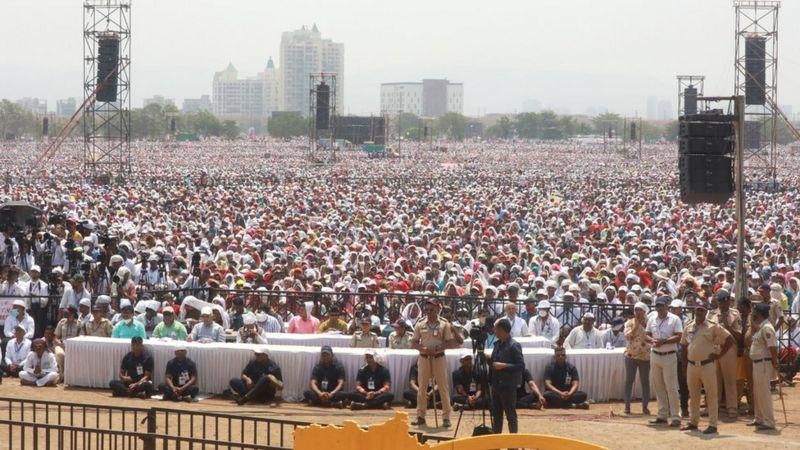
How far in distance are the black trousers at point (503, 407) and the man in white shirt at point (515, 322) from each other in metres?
4.01

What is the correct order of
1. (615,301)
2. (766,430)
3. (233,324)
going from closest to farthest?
1. (766,430)
2. (233,324)
3. (615,301)

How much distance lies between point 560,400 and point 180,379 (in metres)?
3.86

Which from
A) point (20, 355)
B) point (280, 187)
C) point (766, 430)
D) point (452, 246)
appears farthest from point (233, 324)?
point (280, 187)

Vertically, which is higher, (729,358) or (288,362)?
(729,358)

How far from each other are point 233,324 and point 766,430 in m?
7.02

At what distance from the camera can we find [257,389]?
13.7m

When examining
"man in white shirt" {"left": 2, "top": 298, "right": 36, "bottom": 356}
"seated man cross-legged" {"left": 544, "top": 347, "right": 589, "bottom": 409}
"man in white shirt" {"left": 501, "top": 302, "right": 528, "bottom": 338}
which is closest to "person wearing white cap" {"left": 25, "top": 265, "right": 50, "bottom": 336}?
"man in white shirt" {"left": 2, "top": 298, "right": 36, "bottom": 356}

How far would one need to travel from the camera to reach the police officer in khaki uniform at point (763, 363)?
37.6ft

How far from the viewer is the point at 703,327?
1160cm

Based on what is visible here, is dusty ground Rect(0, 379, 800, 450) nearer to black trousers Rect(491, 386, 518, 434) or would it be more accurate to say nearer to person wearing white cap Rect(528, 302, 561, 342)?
black trousers Rect(491, 386, 518, 434)

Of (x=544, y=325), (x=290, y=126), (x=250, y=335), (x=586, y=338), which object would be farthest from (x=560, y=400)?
(x=290, y=126)

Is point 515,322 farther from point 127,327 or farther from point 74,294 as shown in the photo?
point 74,294

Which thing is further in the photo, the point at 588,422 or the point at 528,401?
the point at 528,401

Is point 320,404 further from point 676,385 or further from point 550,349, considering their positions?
point 676,385
